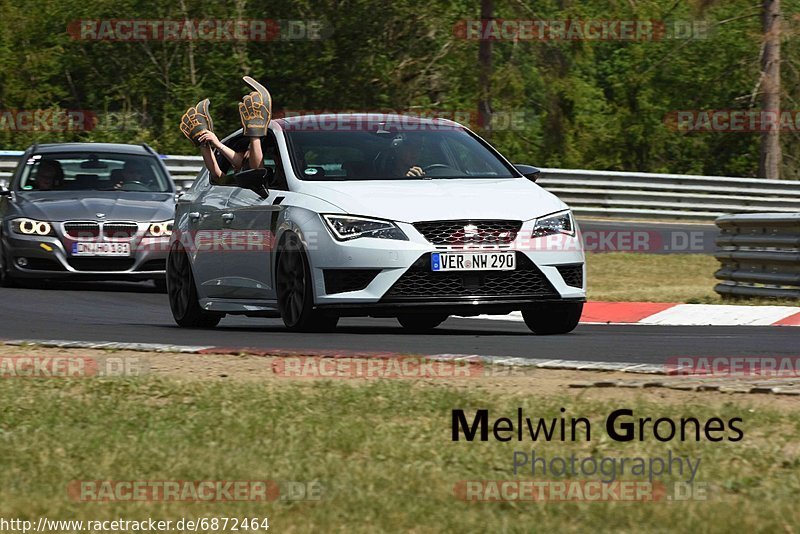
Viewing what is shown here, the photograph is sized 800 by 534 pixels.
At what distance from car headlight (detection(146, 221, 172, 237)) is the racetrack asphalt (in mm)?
1340

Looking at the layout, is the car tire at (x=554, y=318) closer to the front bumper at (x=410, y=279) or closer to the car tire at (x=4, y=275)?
the front bumper at (x=410, y=279)

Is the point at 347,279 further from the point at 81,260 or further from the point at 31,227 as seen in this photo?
the point at 31,227

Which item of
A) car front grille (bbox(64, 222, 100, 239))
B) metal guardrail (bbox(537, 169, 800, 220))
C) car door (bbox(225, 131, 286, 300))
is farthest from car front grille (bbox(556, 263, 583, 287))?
metal guardrail (bbox(537, 169, 800, 220))

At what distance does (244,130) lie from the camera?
11.1 metres

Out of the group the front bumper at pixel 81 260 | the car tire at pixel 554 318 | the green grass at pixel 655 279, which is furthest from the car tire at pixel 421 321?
the front bumper at pixel 81 260

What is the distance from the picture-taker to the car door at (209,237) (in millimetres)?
10898

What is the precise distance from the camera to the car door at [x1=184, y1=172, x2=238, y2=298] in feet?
35.8

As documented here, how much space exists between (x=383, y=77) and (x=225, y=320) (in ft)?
66.6

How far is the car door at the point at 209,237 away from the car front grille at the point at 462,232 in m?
1.94

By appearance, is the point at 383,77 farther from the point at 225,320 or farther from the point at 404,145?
the point at 404,145

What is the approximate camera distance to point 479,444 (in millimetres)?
5770

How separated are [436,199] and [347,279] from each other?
2.51 ft

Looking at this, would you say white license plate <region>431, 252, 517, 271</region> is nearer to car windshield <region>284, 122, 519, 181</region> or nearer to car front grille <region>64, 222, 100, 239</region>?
car windshield <region>284, 122, 519, 181</region>

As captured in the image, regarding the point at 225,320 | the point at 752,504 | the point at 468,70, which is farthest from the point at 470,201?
the point at 468,70
